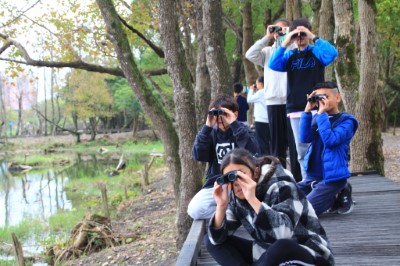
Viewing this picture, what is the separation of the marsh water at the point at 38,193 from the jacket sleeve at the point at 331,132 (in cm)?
791

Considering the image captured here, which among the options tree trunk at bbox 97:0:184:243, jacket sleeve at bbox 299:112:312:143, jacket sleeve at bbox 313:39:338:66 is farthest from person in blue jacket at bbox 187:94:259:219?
tree trunk at bbox 97:0:184:243

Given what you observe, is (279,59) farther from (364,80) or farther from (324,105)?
(364,80)

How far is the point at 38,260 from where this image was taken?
893 centimetres

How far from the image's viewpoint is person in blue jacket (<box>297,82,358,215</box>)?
12.5 ft

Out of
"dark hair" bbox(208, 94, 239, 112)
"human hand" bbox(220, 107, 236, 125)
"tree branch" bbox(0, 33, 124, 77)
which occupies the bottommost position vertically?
"human hand" bbox(220, 107, 236, 125)

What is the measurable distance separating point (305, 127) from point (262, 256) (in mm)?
1880

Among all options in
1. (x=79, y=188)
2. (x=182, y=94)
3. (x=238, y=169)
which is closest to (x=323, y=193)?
→ (x=238, y=169)

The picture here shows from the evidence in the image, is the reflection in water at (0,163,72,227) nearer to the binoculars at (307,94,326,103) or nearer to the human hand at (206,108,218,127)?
the human hand at (206,108,218,127)

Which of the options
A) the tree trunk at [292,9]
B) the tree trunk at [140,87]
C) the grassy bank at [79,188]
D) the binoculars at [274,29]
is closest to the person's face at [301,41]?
→ the binoculars at [274,29]

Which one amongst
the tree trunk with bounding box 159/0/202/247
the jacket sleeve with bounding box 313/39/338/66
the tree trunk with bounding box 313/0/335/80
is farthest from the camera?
the tree trunk with bounding box 313/0/335/80

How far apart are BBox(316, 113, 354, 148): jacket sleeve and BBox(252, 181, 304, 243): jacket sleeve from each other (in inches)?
Answer: 56.4

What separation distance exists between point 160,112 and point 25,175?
21.0m

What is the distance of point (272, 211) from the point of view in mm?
2379

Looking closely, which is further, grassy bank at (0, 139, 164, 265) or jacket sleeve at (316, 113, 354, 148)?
grassy bank at (0, 139, 164, 265)
